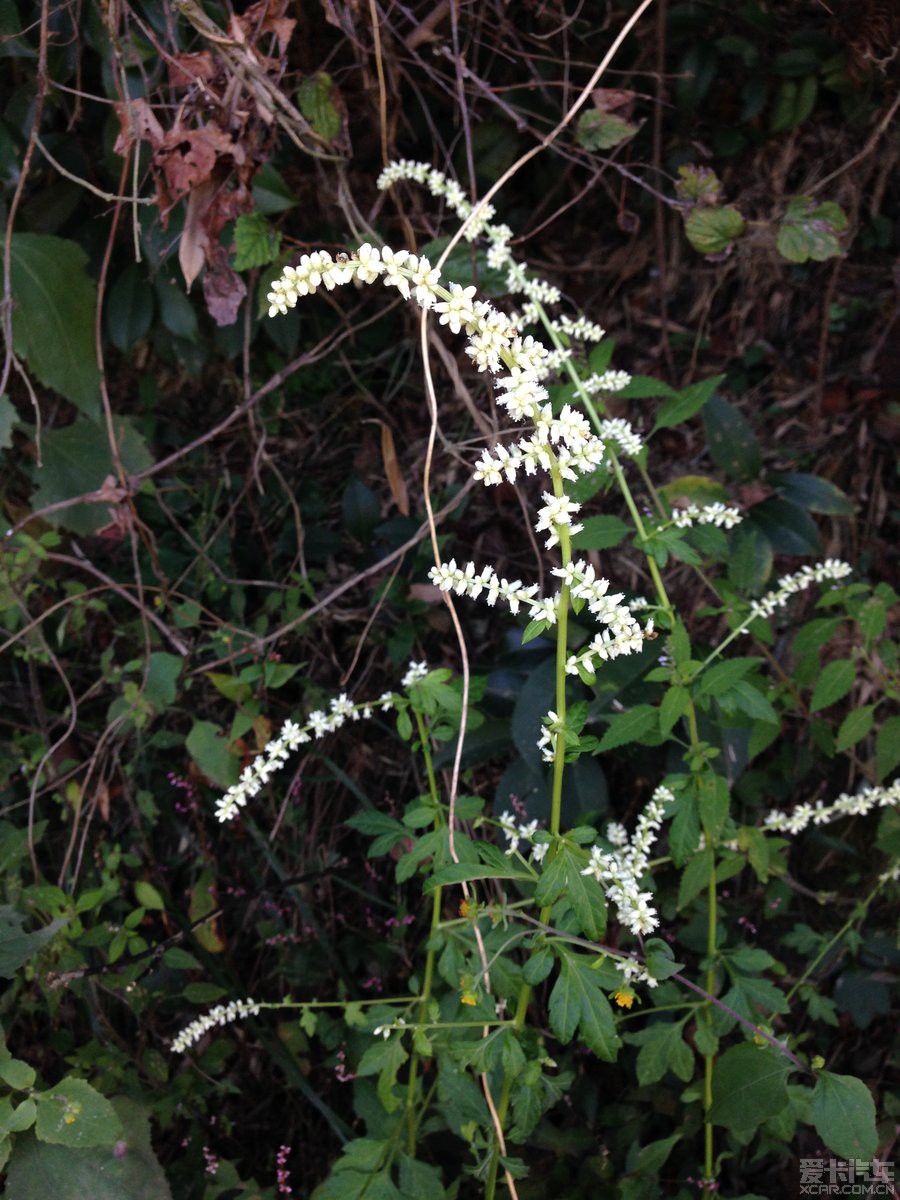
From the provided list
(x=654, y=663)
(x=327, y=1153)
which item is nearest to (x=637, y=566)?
(x=654, y=663)

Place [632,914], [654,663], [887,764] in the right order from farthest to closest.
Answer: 1. [654,663]
2. [887,764]
3. [632,914]

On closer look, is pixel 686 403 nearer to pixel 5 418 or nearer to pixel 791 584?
pixel 791 584

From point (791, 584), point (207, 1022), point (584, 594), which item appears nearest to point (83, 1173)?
Answer: point (207, 1022)

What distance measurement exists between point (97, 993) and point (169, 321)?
4.64 ft

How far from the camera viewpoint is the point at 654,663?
6.13 ft

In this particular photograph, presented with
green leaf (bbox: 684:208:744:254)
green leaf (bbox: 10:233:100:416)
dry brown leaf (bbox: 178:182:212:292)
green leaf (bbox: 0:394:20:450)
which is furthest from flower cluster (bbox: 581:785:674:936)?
green leaf (bbox: 10:233:100:416)

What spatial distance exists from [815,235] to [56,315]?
154 cm

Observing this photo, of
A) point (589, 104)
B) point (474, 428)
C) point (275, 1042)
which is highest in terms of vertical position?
point (589, 104)

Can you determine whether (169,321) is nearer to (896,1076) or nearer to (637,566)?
(637,566)

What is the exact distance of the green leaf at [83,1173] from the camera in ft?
4.43

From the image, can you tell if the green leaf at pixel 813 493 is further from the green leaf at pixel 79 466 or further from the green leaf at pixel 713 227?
the green leaf at pixel 79 466

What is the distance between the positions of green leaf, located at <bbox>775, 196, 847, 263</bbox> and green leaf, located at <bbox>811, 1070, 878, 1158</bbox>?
145 cm

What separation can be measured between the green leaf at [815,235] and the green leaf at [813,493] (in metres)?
0.44

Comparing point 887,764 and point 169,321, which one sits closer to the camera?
point 887,764
